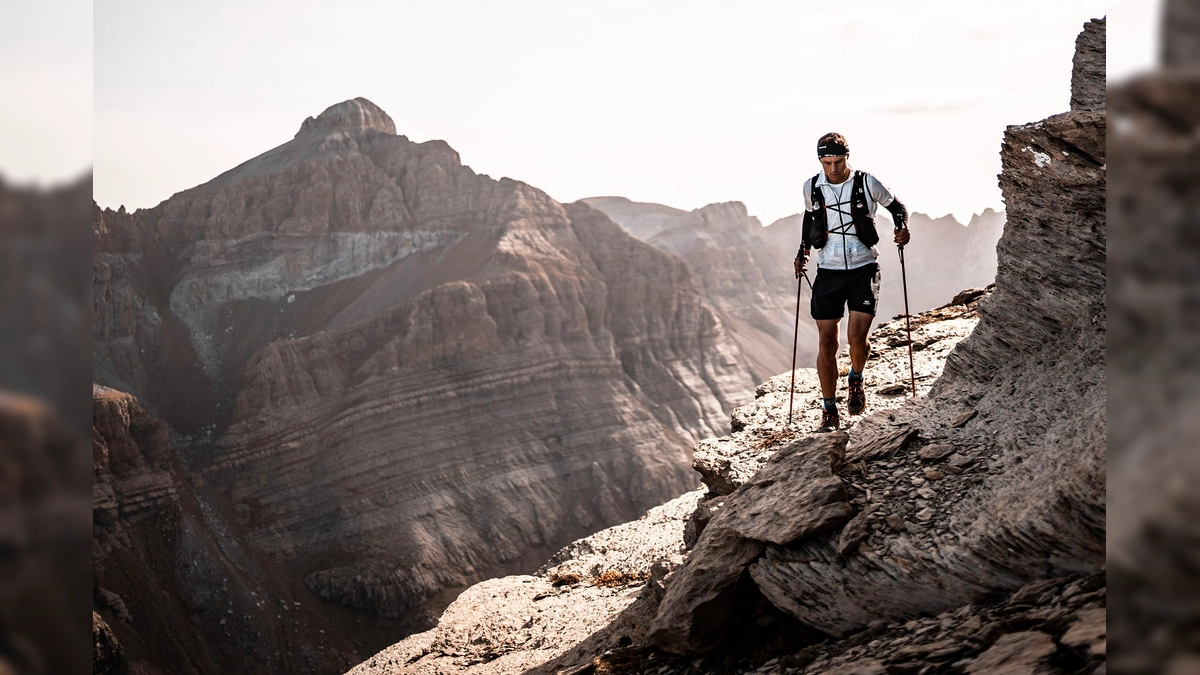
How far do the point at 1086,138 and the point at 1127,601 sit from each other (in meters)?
5.07

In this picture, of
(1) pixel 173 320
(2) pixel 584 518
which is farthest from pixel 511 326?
(1) pixel 173 320

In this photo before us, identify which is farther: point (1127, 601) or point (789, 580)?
point (789, 580)

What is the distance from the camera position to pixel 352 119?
9562 cm

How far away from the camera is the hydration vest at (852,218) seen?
661 centimetres

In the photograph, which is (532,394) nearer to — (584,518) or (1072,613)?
(584,518)

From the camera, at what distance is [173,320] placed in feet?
238

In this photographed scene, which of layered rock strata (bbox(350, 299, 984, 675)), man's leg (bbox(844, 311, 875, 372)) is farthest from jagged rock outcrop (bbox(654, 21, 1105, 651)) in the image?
man's leg (bbox(844, 311, 875, 372))

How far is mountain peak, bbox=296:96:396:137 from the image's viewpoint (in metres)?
95.2

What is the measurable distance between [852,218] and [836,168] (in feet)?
1.43

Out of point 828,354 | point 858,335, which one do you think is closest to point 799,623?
point 828,354

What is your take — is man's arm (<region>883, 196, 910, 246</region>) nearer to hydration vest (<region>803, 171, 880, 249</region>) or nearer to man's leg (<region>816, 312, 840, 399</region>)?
hydration vest (<region>803, 171, 880, 249</region>)

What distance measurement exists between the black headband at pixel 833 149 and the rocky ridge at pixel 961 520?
1.23m

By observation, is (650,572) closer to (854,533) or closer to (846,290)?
(846,290)

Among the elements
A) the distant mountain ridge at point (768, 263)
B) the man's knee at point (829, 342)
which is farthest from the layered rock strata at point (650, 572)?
the distant mountain ridge at point (768, 263)
